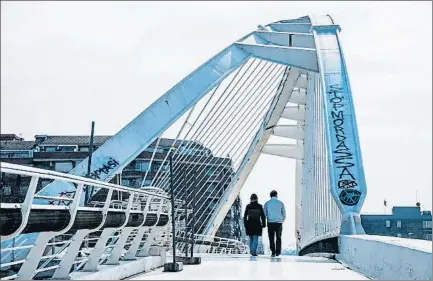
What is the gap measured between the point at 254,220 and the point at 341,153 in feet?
7.75

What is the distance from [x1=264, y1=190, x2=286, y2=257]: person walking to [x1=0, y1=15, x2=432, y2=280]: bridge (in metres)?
0.68

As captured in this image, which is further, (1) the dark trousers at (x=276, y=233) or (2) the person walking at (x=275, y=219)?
(1) the dark trousers at (x=276, y=233)

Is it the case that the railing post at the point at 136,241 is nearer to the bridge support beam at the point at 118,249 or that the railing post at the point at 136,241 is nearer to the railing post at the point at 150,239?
the bridge support beam at the point at 118,249

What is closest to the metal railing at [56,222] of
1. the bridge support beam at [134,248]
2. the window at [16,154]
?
the bridge support beam at [134,248]

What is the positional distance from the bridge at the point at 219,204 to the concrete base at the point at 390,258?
2 centimetres

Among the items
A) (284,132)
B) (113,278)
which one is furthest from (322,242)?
(284,132)

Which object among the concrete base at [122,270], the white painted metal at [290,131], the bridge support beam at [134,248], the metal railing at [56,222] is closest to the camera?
the metal railing at [56,222]

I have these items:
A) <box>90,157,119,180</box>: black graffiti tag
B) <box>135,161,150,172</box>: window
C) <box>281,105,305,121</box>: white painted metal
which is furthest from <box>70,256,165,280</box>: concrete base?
<box>135,161,150,172</box>: window

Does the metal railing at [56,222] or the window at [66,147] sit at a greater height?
the window at [66,147]

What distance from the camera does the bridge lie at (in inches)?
232

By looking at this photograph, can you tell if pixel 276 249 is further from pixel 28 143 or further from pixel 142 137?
pixel 28 143

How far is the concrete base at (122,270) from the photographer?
6.89 meters

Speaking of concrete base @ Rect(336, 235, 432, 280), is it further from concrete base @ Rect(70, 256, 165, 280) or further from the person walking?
the person walking

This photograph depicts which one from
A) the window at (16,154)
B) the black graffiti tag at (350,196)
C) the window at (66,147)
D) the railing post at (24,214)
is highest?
the window at (66,147)
